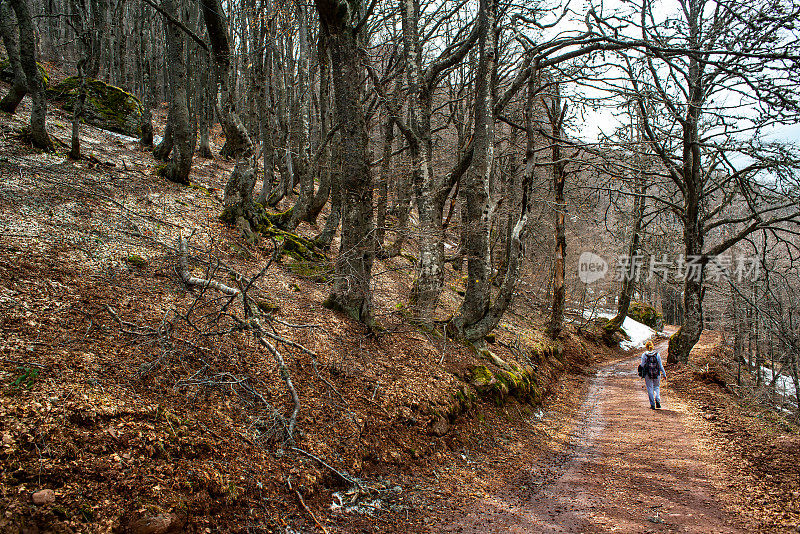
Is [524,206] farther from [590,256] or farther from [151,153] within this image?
[590,256]

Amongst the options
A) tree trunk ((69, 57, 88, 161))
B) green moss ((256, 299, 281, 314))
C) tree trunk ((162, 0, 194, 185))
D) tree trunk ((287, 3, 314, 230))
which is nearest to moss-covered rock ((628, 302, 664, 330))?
tree trunk ((287, 3, 314, 230))

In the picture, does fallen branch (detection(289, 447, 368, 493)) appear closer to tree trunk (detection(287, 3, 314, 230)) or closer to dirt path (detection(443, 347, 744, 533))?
dirt path (detection(443, 347, 744, 533))

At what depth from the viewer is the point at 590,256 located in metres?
29.0

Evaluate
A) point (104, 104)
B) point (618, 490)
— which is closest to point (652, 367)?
point (618, 490)

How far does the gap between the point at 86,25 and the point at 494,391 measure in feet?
36.7

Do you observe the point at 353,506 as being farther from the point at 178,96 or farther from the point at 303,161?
the point at 178,96

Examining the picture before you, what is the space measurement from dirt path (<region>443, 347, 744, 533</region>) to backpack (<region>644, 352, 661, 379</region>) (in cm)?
103

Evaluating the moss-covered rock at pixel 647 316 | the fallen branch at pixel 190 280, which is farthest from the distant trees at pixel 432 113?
the moss-covered rock at pixel 647 316

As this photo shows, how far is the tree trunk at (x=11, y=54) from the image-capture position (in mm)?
7847

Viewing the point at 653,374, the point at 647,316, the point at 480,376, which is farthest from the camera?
the point at 647,316

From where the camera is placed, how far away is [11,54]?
7934mm

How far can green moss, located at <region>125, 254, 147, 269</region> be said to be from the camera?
5148 millimetres

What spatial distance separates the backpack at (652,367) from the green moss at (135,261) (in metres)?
10.1

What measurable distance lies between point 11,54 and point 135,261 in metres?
7.01
